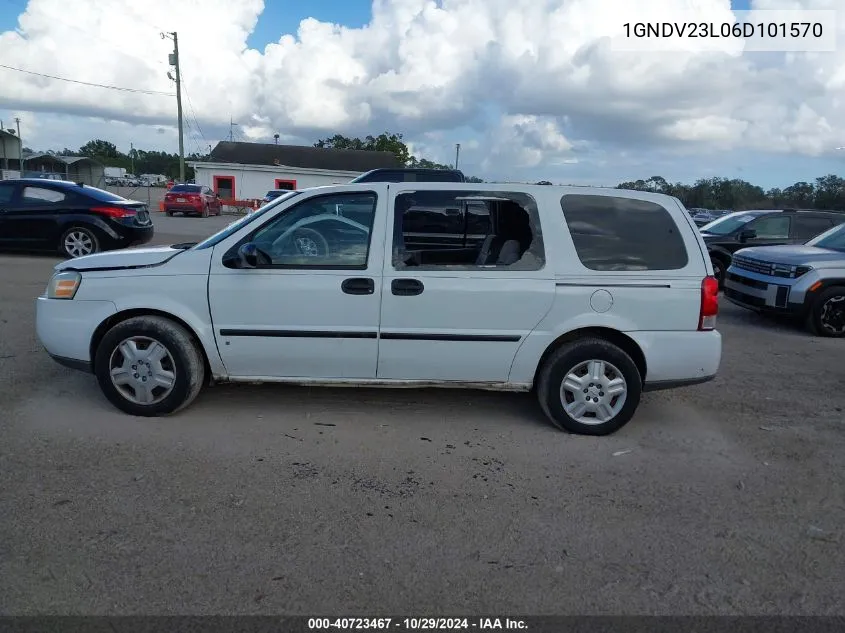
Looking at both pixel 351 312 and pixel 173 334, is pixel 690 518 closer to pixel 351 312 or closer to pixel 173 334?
pixel 351 312

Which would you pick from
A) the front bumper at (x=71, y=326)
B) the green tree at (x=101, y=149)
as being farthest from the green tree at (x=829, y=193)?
the green tree at (x=101, y=149)

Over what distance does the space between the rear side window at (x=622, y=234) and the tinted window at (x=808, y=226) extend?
8.85m

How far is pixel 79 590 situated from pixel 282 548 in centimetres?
86

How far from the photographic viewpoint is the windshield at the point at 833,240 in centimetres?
918

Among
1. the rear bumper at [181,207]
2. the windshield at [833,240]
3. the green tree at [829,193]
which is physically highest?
the green tree at [829,193]

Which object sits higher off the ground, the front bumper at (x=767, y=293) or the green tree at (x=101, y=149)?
the green tree at (x=101, y=149)

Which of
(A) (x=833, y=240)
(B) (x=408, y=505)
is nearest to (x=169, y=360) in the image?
(B) (x=408, y=505)

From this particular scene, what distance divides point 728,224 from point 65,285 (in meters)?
11.9

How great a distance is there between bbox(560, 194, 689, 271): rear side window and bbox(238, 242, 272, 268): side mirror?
7.01 feet

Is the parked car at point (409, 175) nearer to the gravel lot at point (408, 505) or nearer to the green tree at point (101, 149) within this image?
the gravel lot at point (408, 505)

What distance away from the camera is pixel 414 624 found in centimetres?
261

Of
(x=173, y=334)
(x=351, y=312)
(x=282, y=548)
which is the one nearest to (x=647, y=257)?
(x=351, y=312)

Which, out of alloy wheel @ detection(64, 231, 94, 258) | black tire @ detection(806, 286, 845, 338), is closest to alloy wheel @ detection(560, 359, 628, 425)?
black tire @ detection(806, 286, 845, 338)

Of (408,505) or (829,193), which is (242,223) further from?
(829,193)
